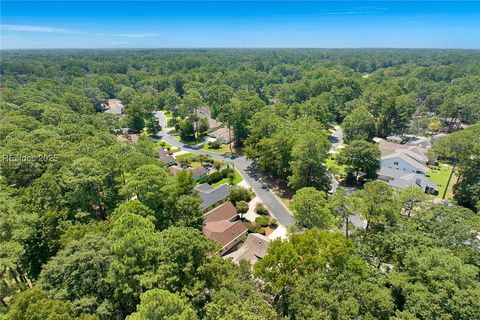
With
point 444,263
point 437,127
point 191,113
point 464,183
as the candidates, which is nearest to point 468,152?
point 464,183

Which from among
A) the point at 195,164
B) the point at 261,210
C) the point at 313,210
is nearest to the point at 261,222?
the point at 261,210

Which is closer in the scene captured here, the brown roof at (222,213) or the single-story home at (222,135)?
the brown roof at (222,213)

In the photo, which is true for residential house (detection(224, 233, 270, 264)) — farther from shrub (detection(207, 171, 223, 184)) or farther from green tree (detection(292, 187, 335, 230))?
shrub (detection(207, 171, 223, 184))

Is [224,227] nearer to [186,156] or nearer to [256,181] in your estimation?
[256,181]

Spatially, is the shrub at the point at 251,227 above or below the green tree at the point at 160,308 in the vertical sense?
below

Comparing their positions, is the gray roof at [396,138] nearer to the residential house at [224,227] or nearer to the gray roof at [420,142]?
Result: the gray roof at [420,142]

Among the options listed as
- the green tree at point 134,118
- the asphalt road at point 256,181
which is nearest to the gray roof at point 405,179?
the asphalt road at point 256,181

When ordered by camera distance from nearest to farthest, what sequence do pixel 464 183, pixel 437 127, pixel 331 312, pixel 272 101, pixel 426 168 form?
pixel 331 312 < pixel 464 183 < pixel 426 168 < pixel 437 127 < pixel 272 101

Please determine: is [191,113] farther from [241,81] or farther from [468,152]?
[468,152]
